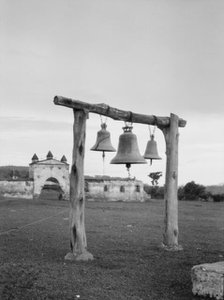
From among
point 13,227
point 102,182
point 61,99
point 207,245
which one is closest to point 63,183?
point 102,182

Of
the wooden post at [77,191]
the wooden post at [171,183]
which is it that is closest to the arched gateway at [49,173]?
the wooden post at [171,183]

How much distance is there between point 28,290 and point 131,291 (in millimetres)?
1488

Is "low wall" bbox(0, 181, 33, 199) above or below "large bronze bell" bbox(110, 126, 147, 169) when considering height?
below

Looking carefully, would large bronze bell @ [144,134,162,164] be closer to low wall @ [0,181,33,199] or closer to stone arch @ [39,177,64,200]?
low wall @ [0,181,33,199]

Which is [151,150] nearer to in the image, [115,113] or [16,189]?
[115,113]

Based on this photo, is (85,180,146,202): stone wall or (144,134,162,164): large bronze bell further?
(85,180,146,202): stone wall

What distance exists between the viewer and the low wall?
35.4 m

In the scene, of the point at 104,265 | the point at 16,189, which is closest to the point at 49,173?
the point at 16,189

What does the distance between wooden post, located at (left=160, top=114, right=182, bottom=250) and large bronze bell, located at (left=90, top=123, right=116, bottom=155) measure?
4.43 ft

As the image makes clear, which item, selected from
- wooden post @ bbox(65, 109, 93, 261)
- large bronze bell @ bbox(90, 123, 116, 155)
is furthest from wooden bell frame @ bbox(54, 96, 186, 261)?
large bronze bell @ bbox(90, 123, 116, 155)

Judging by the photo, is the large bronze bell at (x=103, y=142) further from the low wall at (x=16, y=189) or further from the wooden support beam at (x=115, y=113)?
the low wall at (x=16, y=189)

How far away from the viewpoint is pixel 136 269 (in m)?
7.25

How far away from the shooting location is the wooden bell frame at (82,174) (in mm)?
7988

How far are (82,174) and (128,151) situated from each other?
131 cm
